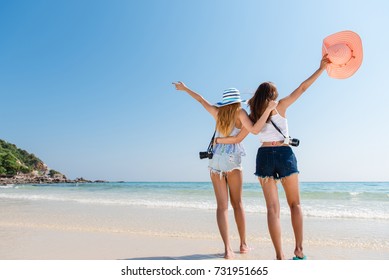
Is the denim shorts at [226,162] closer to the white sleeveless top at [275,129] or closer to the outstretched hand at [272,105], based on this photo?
the white sleeveless top at [275,129]

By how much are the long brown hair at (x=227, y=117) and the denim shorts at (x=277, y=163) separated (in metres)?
0.56

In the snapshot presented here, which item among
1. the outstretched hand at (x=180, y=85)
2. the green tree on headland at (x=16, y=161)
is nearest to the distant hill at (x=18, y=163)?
the green tree on headland at (x=16, y=161)

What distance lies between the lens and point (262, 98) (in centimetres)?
373

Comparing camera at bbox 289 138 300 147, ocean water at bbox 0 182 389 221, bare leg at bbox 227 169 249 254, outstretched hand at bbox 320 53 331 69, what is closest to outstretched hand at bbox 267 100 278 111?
camera at bbox 289 138 300 147

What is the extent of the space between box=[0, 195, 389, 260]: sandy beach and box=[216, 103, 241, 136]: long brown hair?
1632 millimetres

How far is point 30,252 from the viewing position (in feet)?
14.8

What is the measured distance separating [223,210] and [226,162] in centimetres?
60

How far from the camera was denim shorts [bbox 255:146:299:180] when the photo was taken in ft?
11.9

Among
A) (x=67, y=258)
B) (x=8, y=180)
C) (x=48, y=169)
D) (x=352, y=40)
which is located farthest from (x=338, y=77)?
(x=48, y=169)

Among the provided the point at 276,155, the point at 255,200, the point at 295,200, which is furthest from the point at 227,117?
the point at 255,200

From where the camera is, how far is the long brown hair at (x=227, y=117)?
13.2ft

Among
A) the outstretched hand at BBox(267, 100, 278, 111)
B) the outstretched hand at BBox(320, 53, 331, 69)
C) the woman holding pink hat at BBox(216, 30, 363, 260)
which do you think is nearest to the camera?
the outstretched hand at BBox(267, 100, 278, 111)

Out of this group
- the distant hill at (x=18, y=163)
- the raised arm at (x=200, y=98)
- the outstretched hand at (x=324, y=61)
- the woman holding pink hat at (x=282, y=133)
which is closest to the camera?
the woman holding pink hat at (x=282, y=133)

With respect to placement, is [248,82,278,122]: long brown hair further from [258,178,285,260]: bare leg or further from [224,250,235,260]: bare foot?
[224,250,235,260]: bare foot
